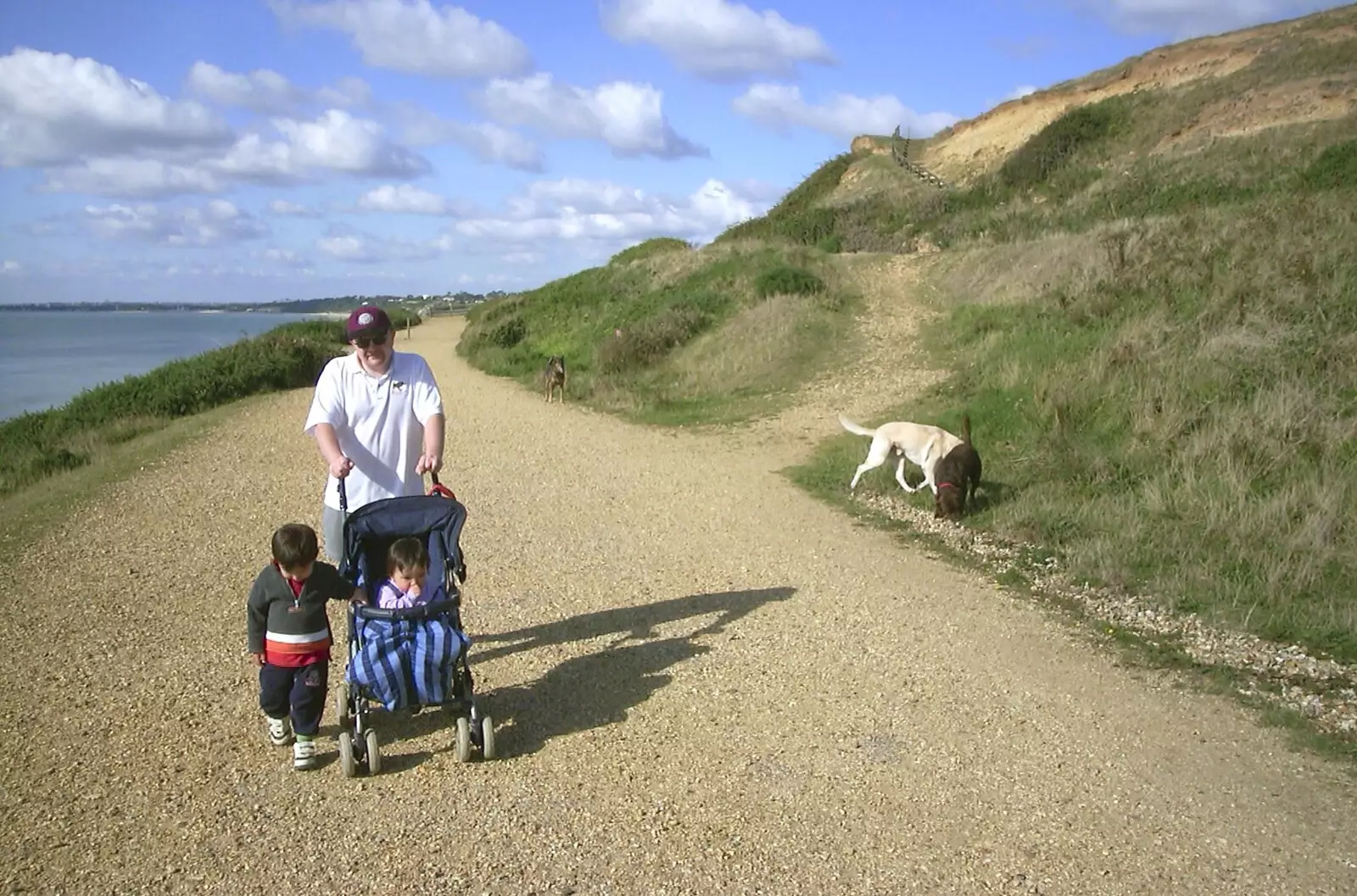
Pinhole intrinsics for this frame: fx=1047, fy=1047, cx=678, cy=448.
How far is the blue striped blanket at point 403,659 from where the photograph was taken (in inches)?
178


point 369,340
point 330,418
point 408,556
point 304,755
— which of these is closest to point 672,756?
point 408,556

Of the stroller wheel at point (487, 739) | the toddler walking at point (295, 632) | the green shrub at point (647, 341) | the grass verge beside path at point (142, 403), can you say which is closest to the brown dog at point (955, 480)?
the stroller wheel at point (487, 739)

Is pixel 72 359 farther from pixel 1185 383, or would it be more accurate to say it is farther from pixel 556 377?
pixel 1185 383

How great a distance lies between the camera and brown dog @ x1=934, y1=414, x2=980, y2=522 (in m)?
→ 9.32

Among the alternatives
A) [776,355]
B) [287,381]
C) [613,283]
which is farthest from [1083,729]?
[613,283]

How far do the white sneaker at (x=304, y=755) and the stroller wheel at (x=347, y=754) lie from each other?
0.17 meters

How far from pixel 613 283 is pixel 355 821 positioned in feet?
89.2

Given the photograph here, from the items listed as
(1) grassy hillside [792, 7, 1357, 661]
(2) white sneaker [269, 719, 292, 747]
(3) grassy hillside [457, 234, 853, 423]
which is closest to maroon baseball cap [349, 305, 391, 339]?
(2) white sneaker [269, 719, 292, 747]

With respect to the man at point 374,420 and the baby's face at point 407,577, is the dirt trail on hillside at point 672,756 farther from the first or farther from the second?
the man at point 374,420

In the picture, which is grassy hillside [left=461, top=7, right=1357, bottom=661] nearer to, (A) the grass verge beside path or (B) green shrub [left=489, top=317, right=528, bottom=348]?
(B) green shrub [left=489, top=317, right=528, bottom=348]

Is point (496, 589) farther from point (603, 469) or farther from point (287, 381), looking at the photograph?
point (287, 381)

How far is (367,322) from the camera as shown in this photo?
485cm

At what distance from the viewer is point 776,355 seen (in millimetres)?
18656

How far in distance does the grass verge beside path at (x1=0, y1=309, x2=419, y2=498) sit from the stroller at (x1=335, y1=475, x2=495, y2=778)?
31.1ft
